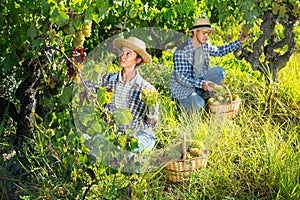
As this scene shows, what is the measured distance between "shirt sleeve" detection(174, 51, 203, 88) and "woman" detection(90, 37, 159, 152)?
97 centimetres

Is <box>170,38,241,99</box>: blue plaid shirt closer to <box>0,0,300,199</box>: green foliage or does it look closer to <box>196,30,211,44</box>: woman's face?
<box>196,30,211,44</box>: woman's face

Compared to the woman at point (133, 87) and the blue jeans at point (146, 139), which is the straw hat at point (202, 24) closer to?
the woman at point (133, 87)

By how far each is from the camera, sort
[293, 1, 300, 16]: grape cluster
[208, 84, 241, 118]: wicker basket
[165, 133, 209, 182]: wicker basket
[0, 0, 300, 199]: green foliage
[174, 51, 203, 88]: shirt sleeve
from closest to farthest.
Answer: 1. [0, 0, 300, 199]: green foliage
2. [165, 133, 209, 182]: wicker basket
3. [208, 84, 241, 118]: wicker basket
4. [174, 51, 203, 88]: shirt sleeve
5. [293, 1, 300, 16]: grape cluster

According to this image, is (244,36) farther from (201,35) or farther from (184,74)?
(184,74)

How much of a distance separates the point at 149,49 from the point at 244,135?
1.69m

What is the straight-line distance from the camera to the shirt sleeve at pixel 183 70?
4332mm

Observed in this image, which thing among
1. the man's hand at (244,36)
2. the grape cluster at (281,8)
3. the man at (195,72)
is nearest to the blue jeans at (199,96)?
the man at (195,72)

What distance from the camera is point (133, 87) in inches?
132

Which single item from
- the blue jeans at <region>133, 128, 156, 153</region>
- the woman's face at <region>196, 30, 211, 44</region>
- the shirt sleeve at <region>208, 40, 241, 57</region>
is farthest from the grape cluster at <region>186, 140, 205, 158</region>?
the shirt sleeve at <region>208, 40, 241, 57</region>

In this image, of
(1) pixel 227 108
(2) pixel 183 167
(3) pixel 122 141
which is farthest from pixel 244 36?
(3) pixel 122 141

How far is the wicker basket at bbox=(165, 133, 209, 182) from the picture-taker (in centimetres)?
321

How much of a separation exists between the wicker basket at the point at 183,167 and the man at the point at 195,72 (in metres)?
0.98

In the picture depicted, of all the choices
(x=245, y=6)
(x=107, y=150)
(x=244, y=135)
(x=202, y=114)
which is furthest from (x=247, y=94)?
(x=107, y=150)

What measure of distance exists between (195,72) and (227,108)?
516mm
